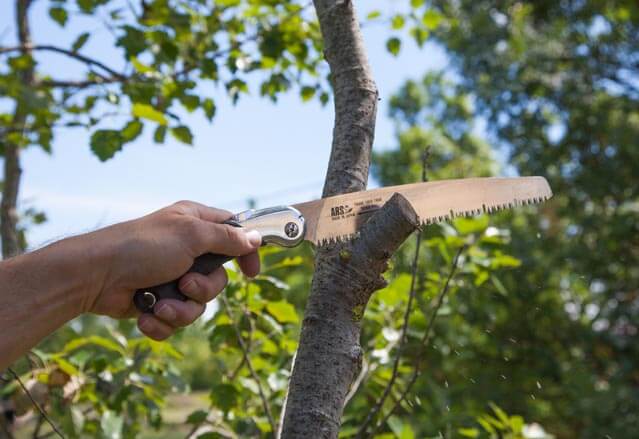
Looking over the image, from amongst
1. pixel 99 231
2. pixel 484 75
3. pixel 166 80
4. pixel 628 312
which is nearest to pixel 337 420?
pixel 99 231

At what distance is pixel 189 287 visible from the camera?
5.66 feet

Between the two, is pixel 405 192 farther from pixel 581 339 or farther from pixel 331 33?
pixel 581 339

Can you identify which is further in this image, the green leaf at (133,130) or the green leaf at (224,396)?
the green leaf at (133,130)

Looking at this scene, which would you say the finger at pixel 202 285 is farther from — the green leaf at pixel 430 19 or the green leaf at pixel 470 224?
the green leaf at pixel 430 19

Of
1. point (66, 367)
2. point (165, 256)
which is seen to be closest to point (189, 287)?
point (165, 256)

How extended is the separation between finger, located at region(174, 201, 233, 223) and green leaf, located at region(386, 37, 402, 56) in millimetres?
2066

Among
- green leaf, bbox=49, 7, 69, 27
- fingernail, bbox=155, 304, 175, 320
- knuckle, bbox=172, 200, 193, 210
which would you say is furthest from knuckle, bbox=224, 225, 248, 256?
green leaf, bbox=49, 7, 69, 27

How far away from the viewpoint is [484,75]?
13.4 m

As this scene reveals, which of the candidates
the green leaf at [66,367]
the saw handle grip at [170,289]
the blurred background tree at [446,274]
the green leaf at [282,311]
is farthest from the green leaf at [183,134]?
the saw handle grip at [170,289]

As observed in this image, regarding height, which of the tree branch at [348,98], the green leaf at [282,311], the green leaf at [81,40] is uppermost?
the green leaf at [81,40]

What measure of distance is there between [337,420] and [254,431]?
1116mm

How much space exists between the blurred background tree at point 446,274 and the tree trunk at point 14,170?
69mm

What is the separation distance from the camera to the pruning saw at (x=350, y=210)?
175 centimetres

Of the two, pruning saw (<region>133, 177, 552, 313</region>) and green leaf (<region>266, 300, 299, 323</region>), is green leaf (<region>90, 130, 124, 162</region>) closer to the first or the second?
green leaf (<region>266, 300, 299, 323</region>)
